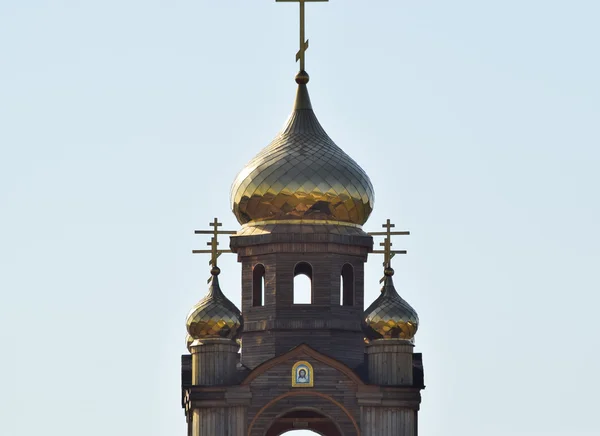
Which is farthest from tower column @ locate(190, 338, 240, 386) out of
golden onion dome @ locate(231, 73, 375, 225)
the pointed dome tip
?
the pointed dome tip

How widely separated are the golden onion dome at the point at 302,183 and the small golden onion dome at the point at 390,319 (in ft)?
7.84

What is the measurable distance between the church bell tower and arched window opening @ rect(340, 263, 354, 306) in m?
0.02

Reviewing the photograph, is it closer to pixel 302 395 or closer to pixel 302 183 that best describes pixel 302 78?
pixel 302 183

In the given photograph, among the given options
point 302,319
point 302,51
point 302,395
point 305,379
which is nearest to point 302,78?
point 302,51

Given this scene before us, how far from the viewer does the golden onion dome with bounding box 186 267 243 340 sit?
96.3 metres

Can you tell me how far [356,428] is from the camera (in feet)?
313

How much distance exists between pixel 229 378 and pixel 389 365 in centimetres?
379

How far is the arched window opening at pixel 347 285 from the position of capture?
9731 centimetres

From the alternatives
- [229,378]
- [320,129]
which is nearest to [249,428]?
[229,378]

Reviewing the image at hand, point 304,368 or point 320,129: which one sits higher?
point 320,129

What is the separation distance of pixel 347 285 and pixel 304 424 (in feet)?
12.1

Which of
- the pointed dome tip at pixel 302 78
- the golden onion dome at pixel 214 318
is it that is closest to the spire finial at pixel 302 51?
the pointed dome tip at pixel 302 78

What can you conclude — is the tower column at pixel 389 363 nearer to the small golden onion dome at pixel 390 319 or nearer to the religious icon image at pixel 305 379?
the small golden onion dome at pixel 390 319

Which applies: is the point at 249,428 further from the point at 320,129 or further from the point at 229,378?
the point at 320,129
